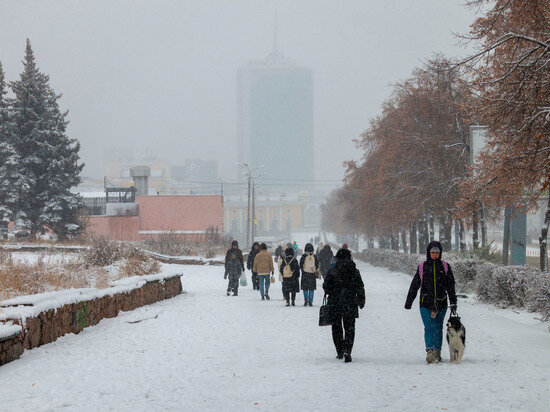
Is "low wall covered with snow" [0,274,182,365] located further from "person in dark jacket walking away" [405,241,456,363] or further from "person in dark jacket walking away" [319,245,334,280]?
"person in dark jacket walking away" [319,245,334,280]

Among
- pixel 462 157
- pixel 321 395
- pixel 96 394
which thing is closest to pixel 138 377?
pixel 96 394

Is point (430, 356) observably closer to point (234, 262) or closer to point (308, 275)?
point (308, 275)

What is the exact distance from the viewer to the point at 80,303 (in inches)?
524

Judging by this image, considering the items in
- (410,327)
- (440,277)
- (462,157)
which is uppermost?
(462,157)

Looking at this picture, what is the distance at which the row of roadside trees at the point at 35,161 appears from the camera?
45906 mm

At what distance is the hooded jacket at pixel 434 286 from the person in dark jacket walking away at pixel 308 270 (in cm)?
822

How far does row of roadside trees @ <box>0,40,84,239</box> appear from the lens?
45906 mm

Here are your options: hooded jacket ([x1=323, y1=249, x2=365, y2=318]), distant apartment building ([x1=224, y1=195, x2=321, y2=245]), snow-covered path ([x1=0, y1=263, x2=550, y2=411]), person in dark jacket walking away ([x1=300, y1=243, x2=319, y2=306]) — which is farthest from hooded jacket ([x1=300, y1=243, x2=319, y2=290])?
distant apartment building ([x1=224, y1=195, x2=321, y2=245])

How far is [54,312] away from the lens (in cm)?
1184

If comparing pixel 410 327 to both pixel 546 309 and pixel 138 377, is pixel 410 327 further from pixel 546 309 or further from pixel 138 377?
pixel 138 377

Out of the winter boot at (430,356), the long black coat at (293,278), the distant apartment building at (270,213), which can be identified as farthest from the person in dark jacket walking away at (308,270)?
the distant apartment building at (270,213)

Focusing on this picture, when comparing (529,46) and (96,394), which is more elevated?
(529,46)

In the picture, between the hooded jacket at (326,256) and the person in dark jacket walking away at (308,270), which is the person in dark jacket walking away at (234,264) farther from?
the hooded jacket at (326,256)

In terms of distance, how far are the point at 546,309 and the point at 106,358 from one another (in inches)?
352
